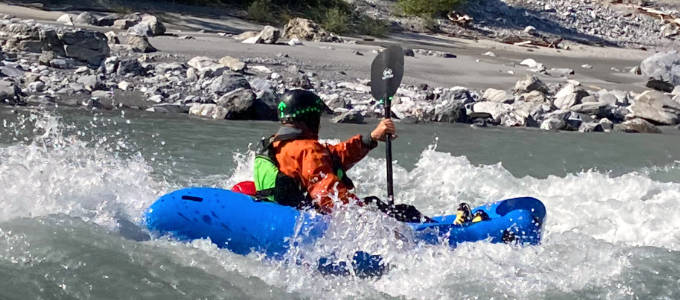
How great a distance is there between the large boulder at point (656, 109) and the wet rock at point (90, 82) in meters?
7.92

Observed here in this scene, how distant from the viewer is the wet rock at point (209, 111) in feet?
37.3

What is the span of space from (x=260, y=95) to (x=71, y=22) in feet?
20.9

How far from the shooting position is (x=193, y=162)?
345 inches

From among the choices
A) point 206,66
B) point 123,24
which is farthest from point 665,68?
point 123,24

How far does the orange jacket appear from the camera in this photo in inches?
206

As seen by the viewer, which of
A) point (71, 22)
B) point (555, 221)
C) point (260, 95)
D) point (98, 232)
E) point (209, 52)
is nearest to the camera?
point (98, 232)

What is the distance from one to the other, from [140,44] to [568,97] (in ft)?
22.7

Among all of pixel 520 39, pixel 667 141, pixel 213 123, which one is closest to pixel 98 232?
pixel 213 123

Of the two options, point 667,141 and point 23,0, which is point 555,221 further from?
point 23,0

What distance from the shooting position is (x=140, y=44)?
14.4 meters

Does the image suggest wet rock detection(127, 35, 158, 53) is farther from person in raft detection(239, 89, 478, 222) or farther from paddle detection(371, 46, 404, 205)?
person in raft detection(239, 89, 478, 222)

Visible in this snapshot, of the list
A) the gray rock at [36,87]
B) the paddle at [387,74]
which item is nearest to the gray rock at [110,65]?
the gray rock at [36,87]

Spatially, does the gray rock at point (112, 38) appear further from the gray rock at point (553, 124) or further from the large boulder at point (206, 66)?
the gray rock at point (553, 124)

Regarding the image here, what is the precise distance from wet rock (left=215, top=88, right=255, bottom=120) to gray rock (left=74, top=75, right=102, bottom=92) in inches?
68.7
